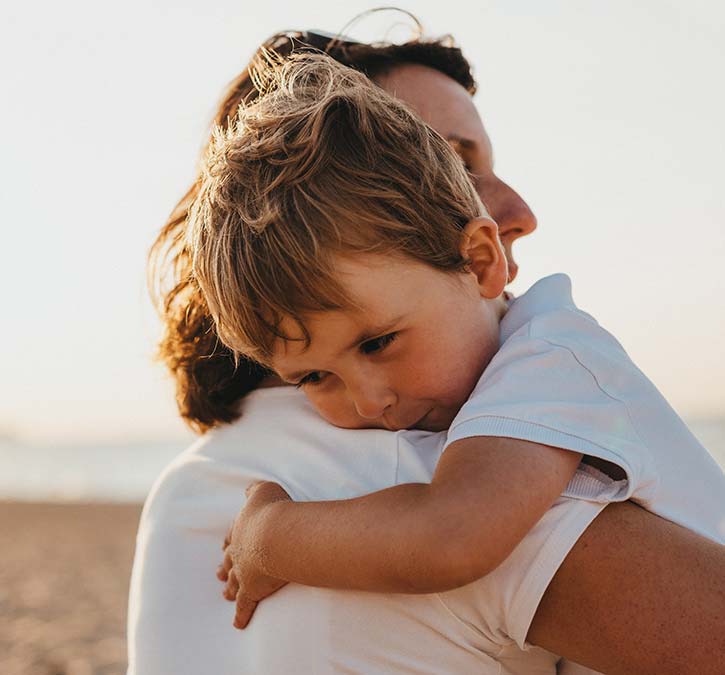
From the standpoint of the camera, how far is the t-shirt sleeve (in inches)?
64.6

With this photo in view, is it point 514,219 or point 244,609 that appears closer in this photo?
point 244,609

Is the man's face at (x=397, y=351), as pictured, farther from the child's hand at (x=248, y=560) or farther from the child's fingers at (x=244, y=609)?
the child's fingers at (x=244, y=609)

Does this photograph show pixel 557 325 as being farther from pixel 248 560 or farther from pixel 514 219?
pixel 514 219

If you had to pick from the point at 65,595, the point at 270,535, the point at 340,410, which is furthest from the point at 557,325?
the point at 65,595

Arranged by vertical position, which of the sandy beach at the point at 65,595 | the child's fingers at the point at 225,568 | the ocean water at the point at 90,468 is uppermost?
the child's fingers at the point at 225,568

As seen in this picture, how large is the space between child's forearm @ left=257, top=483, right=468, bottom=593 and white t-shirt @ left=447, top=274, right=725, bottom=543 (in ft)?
0.54

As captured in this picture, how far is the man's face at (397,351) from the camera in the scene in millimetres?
1943

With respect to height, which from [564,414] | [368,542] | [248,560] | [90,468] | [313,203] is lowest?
[90,468]

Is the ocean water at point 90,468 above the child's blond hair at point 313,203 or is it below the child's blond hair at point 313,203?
below

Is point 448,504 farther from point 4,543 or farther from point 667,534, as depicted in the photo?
point 4,543

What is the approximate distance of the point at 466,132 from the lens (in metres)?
2.66

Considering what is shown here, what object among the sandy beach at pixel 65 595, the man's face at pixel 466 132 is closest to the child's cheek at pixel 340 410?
the man's face at pixel 466 132

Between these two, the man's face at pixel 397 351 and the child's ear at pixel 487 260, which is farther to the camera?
the child's ear at pixel 487 260

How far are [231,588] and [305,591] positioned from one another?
0.71 feet
